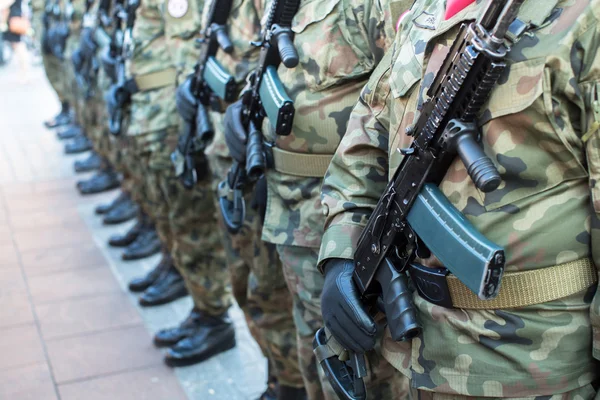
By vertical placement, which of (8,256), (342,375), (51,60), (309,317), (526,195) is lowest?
(51,60)

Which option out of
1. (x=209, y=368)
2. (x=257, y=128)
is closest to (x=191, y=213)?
(x=209, y=368)

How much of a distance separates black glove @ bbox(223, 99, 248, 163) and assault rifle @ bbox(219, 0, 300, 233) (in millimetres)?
22

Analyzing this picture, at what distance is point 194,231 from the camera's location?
358cm

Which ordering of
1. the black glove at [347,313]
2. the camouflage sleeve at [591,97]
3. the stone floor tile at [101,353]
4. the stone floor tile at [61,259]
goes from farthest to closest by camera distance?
the stone floor tile at [61,259] → the stone floor tile at [101,353] → the black glove at [347,313] → the camouflage sleeve at [591,97]

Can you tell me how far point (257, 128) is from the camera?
2.35m

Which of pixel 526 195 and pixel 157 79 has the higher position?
pixel 526 195

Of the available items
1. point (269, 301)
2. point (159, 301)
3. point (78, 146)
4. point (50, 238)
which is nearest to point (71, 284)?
point (159, 301)

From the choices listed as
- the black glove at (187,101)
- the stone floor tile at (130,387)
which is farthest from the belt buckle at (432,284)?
the stone floor tile at (130,387)

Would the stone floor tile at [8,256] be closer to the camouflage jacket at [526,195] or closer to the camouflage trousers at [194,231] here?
the camouflage trousers at [194,231]

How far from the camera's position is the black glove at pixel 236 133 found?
2.37m

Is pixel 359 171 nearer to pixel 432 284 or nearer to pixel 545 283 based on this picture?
pixel 432 284

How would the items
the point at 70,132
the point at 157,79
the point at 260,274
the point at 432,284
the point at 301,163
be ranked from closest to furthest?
the point at 432,284
the point at 301,163
the point at 260,274
the point at 157,79
the point at 70,132

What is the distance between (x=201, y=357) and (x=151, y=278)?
930 mm

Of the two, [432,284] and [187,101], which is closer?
[432,284]
